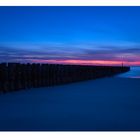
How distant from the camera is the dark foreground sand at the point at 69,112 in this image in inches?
259

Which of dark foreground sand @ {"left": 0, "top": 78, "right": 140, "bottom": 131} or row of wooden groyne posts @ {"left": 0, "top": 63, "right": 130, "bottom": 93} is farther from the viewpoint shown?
row of wooden groyne posts @ {"left": 0, "top": 63, "right": 130, "bottom": 93}

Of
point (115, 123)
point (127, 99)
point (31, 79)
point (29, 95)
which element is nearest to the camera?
point (115, 123)

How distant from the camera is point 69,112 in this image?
25.3 ft

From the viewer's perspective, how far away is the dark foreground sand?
6.58m

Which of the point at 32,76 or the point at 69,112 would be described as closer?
the point at 69,112

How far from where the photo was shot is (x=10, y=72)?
11.5m

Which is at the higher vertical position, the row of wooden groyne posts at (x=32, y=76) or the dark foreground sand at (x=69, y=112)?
the row of wooden groyne posts at (x=32, y=76)

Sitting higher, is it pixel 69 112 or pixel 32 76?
pixel 32 76

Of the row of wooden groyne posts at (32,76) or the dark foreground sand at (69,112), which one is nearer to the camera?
the dark foreground sand at (69,112)

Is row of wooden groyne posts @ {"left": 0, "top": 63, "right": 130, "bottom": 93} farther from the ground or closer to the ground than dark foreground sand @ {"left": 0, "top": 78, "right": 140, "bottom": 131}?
farther from the ground
